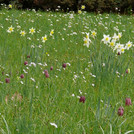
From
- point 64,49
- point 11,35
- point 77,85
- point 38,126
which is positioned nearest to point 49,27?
point 11,35

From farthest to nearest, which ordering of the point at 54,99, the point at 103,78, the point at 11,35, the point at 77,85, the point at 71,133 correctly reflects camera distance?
the point at 11,35
the point at 103,78
the point at 77,85
the point at 54,99
the point at 71,133

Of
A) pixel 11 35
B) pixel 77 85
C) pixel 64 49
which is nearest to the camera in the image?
pixel 77 85

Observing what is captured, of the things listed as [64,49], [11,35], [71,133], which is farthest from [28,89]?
[11,35]

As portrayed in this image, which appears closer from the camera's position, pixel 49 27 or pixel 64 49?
pixel 64 49

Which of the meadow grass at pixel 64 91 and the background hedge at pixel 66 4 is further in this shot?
the background hedge at pixel 66 4

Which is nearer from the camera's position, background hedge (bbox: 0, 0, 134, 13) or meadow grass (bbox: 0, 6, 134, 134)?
meadow grass (bbox: 0, 6, 134, 134)

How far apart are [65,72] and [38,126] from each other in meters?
1.72

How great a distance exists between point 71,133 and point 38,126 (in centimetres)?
26

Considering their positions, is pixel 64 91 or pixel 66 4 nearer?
pixel 64 91

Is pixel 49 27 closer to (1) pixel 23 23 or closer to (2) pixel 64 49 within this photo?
(1) pixel 23 23

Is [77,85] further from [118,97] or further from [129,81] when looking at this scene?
[129,81]

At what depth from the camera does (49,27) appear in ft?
24.6

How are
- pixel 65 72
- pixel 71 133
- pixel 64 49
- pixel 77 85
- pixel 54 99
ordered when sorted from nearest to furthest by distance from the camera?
1. pixel 71 133
2. pixel 54 99
3. pixel 77 85
4. pixel 65 72
5. pixel 64 49

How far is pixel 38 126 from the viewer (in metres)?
2.29
